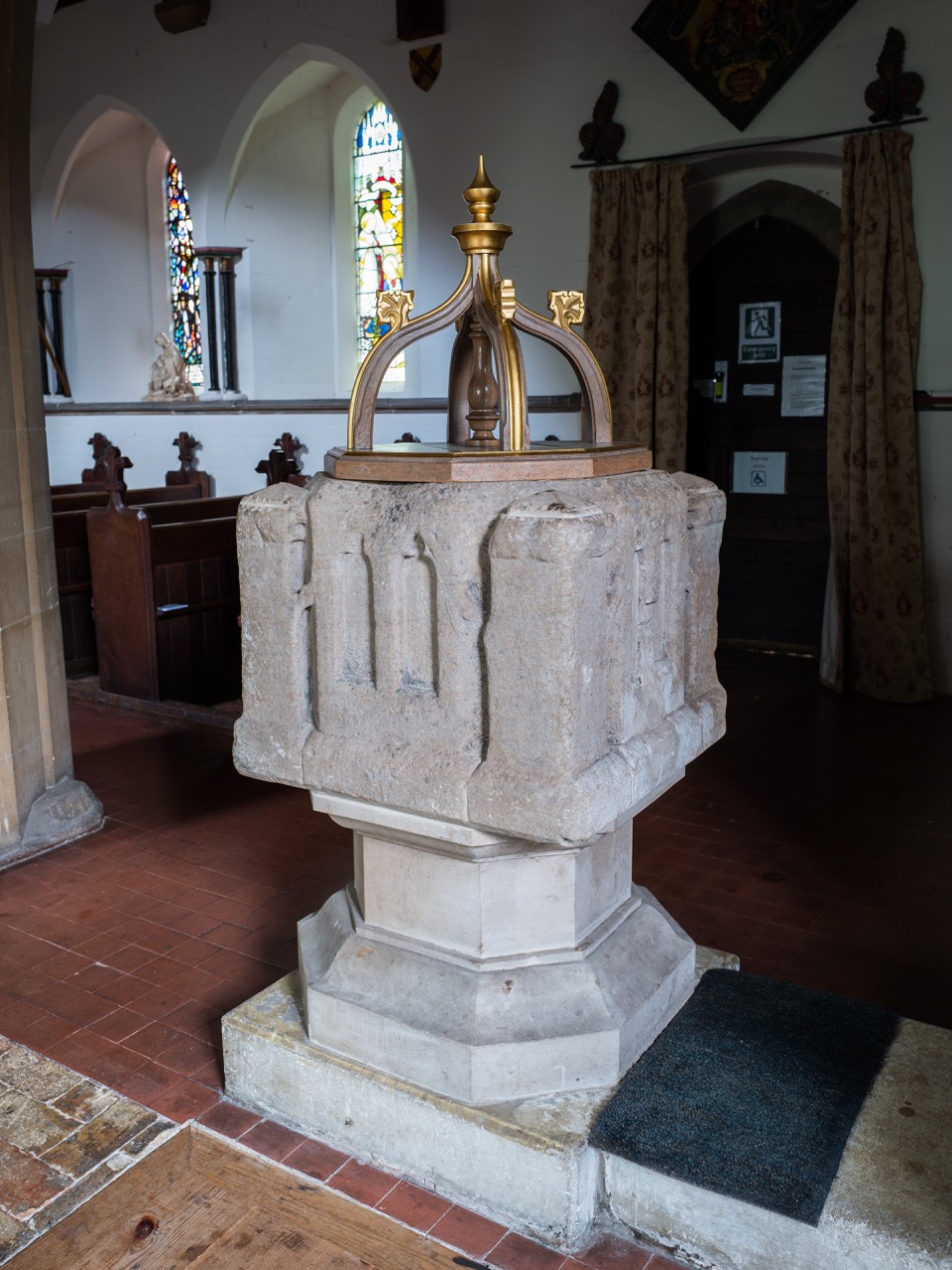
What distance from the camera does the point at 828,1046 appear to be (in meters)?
2.12

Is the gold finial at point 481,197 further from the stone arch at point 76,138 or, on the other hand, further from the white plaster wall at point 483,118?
the stone arch at point 76,138

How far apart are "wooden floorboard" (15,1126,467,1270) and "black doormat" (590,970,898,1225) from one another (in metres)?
0.39

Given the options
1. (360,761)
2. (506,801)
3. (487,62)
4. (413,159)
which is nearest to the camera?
(506,801)

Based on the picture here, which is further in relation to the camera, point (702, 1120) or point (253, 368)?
point (253, 368)

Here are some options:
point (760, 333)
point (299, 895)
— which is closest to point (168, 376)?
point (760, 333)

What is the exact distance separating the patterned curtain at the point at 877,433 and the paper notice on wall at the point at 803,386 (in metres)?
0.45

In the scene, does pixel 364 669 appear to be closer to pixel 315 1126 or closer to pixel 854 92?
pixel 315 1126

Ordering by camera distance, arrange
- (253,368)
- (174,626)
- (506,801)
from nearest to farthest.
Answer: (506,801), (174,626), (253,368)

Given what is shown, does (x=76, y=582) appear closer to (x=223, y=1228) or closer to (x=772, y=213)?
(x=772, y=213)

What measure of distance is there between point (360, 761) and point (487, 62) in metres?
5.83

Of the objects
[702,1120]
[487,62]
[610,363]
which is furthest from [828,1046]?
[487,62]

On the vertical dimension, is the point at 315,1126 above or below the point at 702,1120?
below

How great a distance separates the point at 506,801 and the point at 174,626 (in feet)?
12.5

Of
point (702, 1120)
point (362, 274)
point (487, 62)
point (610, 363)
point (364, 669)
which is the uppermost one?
point (487, 62)
